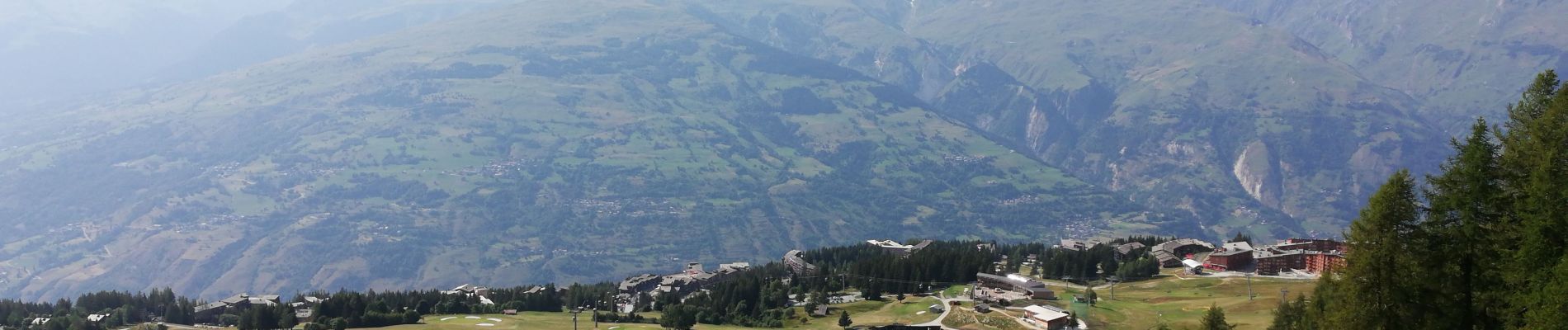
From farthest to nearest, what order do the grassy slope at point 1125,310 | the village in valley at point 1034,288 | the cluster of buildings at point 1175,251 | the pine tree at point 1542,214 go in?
the cluster of buildings at point 1175,251, the village in valley at point 1034,288, the grassy slope at point 1125,310, the pine tree at point 1542,214

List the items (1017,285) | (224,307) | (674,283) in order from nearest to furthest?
(1017,285), (224,307), (674,283)

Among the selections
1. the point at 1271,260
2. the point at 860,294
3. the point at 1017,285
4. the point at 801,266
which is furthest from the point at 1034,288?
the point at 801,266

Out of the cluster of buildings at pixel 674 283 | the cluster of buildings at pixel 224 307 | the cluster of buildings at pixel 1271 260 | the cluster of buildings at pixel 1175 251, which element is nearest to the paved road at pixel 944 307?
the cluster of buildings at pixel 1175 251

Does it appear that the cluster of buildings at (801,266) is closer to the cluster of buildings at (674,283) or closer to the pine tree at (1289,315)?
the cluster of buildings at (674,283)

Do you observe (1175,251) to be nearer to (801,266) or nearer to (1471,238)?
(801,266)

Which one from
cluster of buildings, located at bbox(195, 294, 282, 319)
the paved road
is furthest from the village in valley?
cluster of buildings, located at bbox(195, 294, 282, 319)

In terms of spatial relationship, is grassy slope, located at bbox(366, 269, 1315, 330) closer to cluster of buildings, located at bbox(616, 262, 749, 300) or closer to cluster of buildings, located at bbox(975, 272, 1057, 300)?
cluster of buildings, located at bbox(975, 272, 1057, 300)
